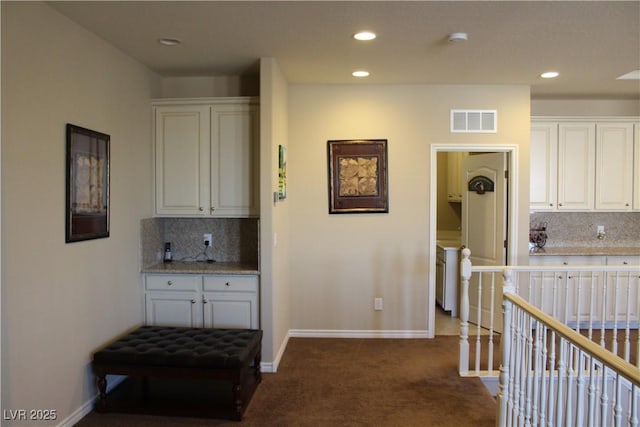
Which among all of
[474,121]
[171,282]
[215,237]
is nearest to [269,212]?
[215,237]

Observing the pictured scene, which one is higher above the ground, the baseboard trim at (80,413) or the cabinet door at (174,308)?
the cabinet door at (174,308)

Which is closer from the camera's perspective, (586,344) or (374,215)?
(586,344)

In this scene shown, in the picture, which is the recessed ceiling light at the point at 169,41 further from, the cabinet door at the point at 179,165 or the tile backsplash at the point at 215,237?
the tile backsplash at the point at 215,237

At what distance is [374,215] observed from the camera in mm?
4766

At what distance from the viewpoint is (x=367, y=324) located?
4.82m

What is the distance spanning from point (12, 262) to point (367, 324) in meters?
3.33

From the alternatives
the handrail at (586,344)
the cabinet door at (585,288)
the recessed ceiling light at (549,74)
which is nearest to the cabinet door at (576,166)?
the cabinet door at (585,288)

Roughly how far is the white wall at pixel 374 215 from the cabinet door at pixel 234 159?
69 centimetres

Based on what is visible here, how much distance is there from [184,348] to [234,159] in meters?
1.73

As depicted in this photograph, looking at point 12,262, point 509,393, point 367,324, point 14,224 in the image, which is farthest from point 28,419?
point 367,324

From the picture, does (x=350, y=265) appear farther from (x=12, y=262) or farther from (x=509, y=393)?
(x=12, y=262)

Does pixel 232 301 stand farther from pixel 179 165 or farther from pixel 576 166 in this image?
pixel 576 166

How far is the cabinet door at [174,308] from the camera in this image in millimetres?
3982

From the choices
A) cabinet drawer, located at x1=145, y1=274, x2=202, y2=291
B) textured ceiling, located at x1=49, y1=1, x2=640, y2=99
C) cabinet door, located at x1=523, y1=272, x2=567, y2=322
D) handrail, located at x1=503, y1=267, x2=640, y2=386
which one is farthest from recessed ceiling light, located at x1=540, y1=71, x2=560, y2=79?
cabinet drawer, located at x1=145, y1=274, x2=202, y2=291
